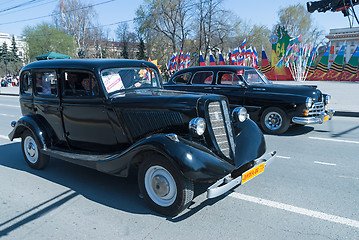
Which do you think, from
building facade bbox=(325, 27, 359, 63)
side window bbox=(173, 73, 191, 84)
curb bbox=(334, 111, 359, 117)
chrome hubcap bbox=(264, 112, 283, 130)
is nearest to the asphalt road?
chrome hubcap bbox=(264, 112, 283, 130)

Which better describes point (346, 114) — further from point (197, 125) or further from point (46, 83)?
point (46, 83)

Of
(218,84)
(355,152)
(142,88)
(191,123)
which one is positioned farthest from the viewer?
(218,84)

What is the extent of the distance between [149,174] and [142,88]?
1614mm

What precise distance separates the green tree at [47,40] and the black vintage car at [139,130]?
4825 centimetres

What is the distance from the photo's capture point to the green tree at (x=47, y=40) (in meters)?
48.4

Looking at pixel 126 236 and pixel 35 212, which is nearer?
pixel 126 236

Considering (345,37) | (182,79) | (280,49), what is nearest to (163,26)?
(280,49)

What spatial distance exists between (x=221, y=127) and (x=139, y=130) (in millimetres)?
1089

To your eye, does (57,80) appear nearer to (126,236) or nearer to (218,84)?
(126,236)

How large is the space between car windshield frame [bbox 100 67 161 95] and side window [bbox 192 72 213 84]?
12.4 feet

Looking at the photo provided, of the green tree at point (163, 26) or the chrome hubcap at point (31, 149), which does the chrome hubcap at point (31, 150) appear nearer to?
the chrome hubcap at point (31, 149)

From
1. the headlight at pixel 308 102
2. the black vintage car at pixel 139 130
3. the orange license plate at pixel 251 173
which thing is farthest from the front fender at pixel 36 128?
the headlight at pixel 308 102

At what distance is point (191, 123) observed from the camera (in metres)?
3.19

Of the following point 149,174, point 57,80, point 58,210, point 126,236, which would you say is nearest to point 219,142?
point 149,174
